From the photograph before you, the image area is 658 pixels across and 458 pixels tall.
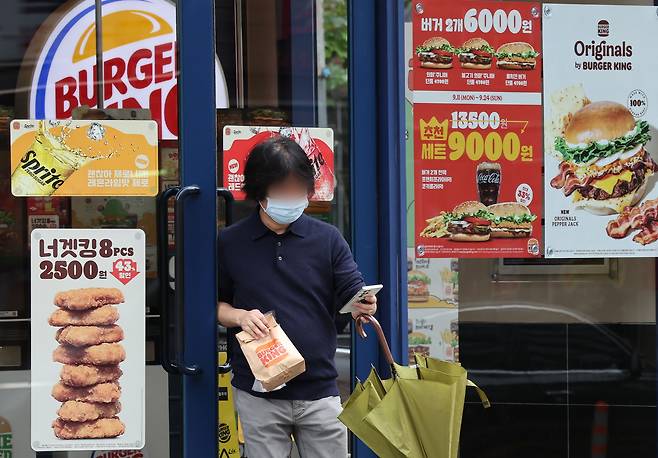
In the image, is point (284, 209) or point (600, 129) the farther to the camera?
point (600, 129)

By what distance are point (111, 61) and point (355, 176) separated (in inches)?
37.8

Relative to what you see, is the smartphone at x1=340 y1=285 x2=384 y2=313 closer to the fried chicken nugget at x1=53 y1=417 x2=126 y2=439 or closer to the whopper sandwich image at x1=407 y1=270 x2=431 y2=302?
the whopper sandwich image at x1=407 y1=270 x2=431 y2=302

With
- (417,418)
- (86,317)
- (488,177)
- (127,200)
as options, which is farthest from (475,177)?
(86,317)

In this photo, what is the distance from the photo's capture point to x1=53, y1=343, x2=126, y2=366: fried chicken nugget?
3.33 m

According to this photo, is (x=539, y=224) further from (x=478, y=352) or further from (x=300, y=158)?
(x=300, y=158)

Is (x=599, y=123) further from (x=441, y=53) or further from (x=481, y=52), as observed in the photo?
(x=441, y=53)

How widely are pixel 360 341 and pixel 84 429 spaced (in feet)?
3.39

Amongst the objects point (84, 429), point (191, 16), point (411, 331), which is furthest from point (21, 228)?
point (411, 331)

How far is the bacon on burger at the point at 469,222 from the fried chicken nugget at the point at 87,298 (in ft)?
4.12

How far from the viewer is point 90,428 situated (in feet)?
11.0

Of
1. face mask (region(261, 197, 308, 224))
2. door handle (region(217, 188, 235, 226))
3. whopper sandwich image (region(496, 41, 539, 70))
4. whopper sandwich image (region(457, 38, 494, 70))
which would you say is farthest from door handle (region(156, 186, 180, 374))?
whopper sandwich image (region(496, 41, 539, 70))

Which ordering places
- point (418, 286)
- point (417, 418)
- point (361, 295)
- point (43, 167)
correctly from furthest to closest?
point (418, 286) < point (43, 167) < point (361, 295) < point (417, 418)

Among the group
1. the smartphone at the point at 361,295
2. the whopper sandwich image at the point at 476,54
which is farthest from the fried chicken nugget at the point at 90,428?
the whopper sandwich image at the point at 476,54

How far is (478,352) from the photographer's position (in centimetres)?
388
